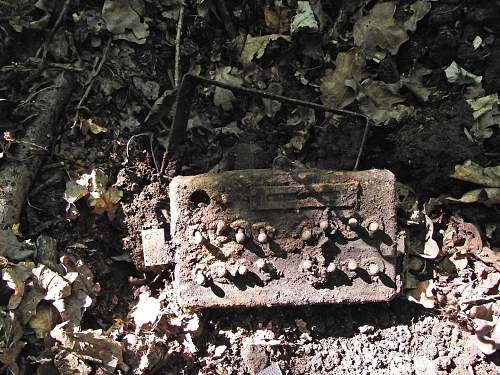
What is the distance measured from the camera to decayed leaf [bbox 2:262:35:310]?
2.46 meters

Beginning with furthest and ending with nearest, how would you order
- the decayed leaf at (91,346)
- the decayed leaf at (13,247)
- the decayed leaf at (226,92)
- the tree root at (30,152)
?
the decayed leaf at (226,92)
the tree root at (30,152)
the decayed leaf at (13,247)
the decayed leaf at (91,346)

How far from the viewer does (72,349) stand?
2.44 meters

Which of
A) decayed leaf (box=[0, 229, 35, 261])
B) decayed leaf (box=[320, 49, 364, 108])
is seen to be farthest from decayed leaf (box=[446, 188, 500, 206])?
decayed leaf (box=[0, 229, 35, 261])

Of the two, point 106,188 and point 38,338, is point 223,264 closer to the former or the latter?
point 106,188

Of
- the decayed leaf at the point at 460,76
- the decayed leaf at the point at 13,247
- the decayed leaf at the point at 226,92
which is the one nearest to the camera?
the decayed leaf at the point at 13,247

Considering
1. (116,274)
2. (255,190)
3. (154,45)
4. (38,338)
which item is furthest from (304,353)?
(154,45)

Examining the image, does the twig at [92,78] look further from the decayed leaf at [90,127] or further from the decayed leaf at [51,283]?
the decayed leaf at [51,283]

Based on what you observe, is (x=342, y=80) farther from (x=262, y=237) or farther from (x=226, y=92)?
(x=262, y=237)

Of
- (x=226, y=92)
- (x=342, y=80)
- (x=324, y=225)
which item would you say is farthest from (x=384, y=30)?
(x=324, y=225)

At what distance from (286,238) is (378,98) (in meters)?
0.83

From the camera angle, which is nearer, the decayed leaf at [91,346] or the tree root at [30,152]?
the decayed leaf at [91,346]

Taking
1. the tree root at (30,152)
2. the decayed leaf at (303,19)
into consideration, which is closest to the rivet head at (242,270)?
the tree root at (30,152)

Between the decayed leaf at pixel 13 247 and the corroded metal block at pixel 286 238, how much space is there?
0.63 metres

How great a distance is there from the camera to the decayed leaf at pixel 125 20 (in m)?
2.98
